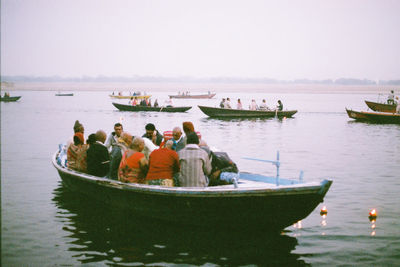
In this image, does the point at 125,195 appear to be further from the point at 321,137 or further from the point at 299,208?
the point at 321,137

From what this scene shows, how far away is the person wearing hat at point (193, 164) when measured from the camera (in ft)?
27.1

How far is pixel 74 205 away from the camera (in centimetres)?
1152

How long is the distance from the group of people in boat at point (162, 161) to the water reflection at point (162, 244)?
105 cm

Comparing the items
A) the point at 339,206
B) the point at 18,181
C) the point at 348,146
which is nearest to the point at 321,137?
the point at 348,146

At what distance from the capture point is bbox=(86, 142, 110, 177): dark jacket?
A: 10.5m

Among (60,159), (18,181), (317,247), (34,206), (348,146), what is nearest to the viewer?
(317,247)

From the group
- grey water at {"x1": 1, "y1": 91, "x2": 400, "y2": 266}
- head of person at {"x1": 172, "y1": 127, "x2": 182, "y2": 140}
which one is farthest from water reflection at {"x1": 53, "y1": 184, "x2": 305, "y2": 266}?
head of person at {"x1": 172, "y1": 127, "x2": 182, "y2": 140}

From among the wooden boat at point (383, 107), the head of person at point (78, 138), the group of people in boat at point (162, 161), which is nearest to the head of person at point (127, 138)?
the group of people in boat at point (162, 161)

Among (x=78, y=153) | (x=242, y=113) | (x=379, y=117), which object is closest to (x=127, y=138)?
(x=78, y=153)

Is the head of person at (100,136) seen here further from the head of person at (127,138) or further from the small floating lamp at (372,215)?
the small floating lamp at (372,215)

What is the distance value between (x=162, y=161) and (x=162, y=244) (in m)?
1.64

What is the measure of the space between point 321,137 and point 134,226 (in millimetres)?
23757

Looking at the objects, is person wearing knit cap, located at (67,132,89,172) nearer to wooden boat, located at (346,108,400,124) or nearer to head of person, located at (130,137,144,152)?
head of person, located at (130,137,144,152)

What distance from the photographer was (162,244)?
8.47 metres
